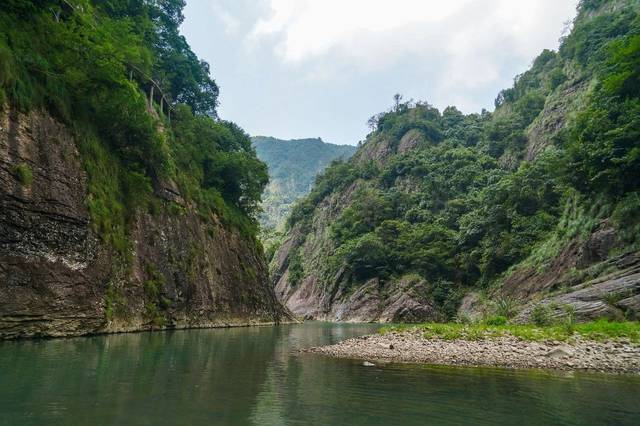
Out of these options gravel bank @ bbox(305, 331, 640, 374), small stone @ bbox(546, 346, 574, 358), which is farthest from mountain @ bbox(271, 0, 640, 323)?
small stone @ bbox(546, 346, 574, 358)

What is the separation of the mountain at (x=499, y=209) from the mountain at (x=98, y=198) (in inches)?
876

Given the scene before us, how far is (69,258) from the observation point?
69.4 ft

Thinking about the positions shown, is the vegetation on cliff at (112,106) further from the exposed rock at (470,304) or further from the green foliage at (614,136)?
the green foliage at (614,136)

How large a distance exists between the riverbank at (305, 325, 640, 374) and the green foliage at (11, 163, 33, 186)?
14.3 metres

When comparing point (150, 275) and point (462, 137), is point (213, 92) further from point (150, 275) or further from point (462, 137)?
point (462, 137)

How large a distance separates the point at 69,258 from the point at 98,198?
5.16 meters

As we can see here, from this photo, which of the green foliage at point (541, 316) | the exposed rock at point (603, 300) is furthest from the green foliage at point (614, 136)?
the green foliage at point (541, 316)

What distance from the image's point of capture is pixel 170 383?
1091 centimetres

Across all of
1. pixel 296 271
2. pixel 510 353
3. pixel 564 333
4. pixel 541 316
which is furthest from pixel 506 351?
pixel 296 271

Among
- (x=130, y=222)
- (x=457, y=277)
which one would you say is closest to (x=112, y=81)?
(x=130, y=222)

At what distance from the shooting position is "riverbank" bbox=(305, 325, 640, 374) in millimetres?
14445

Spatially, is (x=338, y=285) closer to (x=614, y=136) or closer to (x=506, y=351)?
(x=614, y=136)

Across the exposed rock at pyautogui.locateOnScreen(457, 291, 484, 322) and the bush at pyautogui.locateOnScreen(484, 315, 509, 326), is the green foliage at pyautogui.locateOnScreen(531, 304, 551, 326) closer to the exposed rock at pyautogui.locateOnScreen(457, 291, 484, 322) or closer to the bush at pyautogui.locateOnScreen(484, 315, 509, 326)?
the bush at pyautogui.locateOnScreen(484, 315, 509, 326)

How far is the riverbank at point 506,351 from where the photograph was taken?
14.4 m
